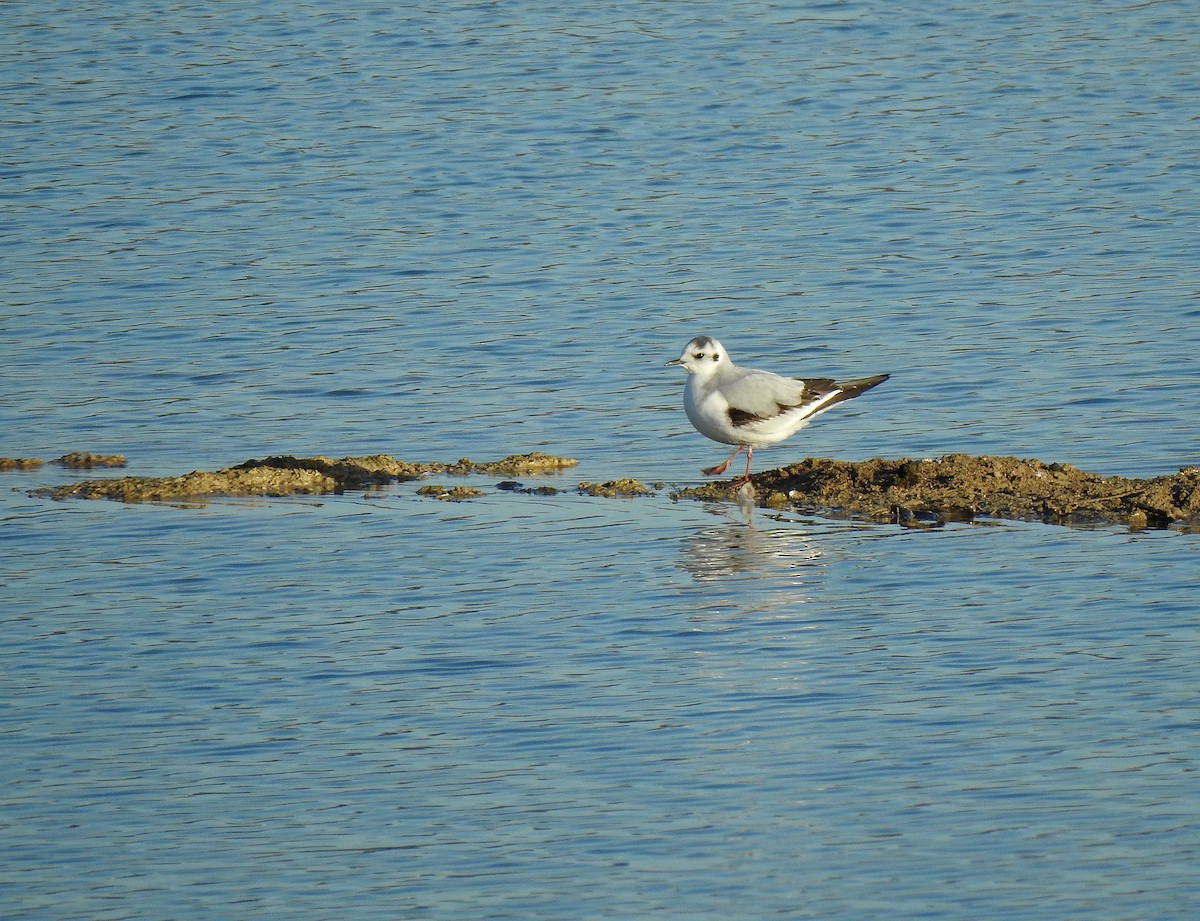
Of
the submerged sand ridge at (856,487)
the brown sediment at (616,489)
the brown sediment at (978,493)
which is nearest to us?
the brown sediment at (978,493)

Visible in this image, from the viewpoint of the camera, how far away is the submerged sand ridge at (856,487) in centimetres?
1216

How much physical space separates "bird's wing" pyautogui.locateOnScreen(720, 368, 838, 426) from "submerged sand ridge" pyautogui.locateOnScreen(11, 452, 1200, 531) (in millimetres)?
439

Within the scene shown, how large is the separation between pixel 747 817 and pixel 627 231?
49.7ft

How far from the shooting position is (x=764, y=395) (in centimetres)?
1339

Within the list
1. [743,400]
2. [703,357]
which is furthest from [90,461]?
[743,400]

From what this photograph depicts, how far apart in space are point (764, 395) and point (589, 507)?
1.45 meters

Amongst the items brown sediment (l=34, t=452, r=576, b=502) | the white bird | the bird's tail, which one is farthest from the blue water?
the white bird

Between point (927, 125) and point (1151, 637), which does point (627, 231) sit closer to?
point (927, 125)

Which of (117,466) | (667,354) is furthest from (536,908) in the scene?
(667,354)

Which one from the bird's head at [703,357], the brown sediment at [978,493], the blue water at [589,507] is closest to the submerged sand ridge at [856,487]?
the brown sediment at [978,493]

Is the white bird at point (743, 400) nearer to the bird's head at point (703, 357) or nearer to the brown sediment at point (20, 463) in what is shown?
the bird's head at point (703, 357)

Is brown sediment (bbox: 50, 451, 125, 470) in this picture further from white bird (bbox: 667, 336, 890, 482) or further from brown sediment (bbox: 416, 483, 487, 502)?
white bird (bbox: 667, 336, 890, 482)

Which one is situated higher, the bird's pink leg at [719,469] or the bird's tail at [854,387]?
the bird's tail at [854,387]

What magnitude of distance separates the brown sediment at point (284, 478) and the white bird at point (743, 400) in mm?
1136
